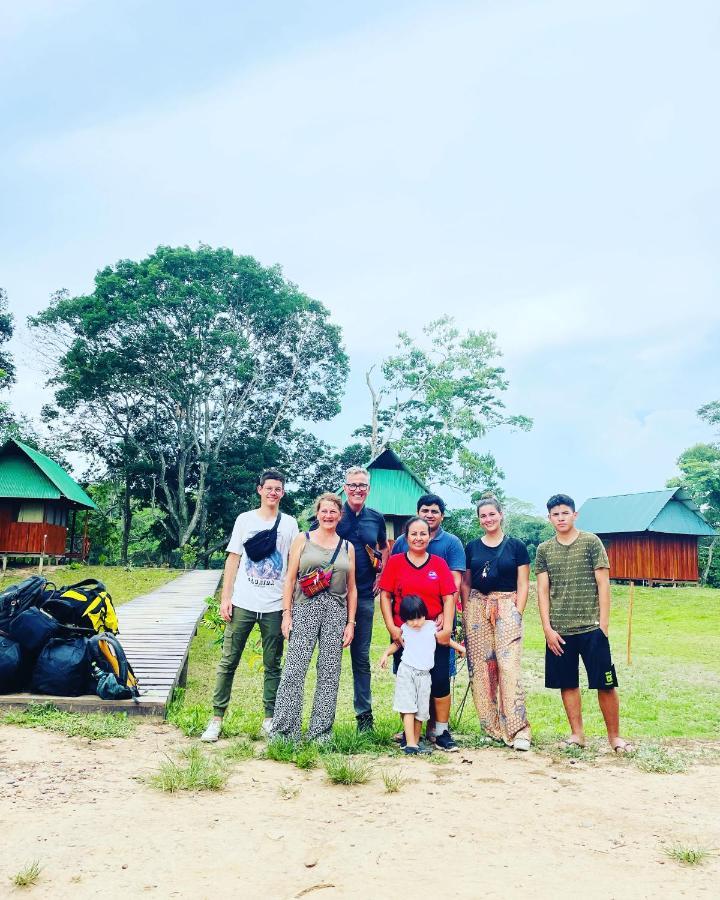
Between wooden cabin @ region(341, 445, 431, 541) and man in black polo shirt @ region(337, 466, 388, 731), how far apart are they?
16280 millimetres

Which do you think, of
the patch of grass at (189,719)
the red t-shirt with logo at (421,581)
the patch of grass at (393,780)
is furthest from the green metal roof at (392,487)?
the patch of grass at (393,780)

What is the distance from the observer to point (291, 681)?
15.5ft

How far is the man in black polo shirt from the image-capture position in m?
5.13

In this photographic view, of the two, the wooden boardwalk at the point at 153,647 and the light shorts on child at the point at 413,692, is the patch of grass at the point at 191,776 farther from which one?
the wooden boardwalk at the point at 153,647

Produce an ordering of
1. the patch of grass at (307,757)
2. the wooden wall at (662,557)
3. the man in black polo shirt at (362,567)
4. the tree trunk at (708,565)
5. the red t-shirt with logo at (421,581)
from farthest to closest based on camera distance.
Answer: the tree trunk at (708,565)
the wooden wall at (662,557)
the man in black polo shirt at (362,567)
the red t-shirt with logo at (421,581)
the patch of grass at (307,757)

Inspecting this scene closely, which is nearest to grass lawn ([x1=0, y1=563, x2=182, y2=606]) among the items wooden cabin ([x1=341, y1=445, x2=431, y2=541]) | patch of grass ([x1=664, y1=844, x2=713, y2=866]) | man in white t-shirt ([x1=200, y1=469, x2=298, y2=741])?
wooden cabin ([x1=341, y1=445, x2=431, y2=541])

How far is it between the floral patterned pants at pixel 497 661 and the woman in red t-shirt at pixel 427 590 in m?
0.33

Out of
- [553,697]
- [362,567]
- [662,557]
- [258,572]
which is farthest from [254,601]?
[662,557]

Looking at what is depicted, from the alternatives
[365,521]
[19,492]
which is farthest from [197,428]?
[365,521]

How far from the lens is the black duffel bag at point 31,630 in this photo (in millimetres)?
5430

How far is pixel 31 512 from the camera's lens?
2448cm

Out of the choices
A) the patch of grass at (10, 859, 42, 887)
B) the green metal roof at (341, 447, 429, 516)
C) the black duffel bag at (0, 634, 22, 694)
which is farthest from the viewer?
the green metal roof at (341, 447, 429, 516)

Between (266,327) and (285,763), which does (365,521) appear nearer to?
(285,763)

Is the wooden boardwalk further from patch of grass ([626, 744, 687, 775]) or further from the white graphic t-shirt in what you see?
patch of grass ([626, 744, 687, 775])
